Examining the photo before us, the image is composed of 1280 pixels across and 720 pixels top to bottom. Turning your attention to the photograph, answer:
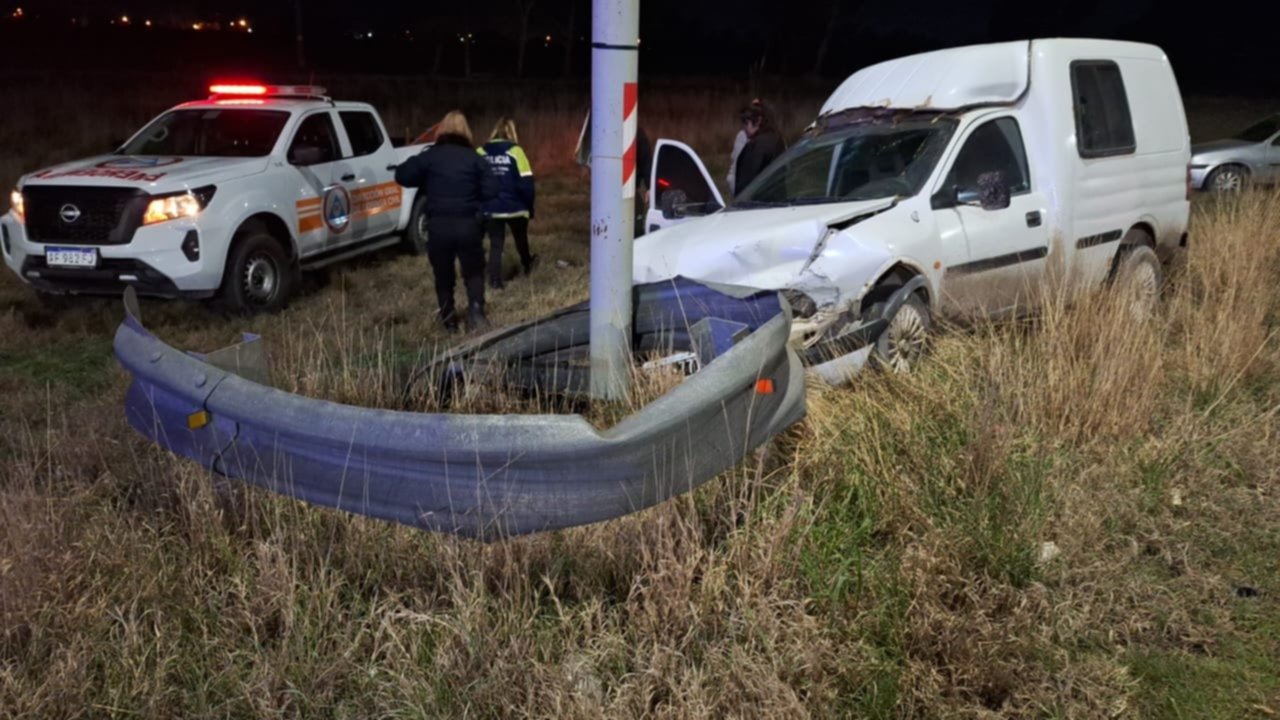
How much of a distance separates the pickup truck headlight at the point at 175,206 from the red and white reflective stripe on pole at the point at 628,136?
506 centimetres

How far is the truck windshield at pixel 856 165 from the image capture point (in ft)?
20.5

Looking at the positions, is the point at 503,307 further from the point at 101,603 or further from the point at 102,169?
the point at 101,603

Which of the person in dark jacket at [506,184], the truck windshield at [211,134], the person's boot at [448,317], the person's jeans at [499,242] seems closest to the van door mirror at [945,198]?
the person's boot at [448,317]

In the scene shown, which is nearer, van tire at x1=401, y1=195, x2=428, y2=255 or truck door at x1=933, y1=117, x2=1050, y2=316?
truck door at x1=933, y1=117, x2=1050, y2=316

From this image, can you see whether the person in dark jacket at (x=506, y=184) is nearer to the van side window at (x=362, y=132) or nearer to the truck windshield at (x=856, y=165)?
the van side window at (x=362, y=132)

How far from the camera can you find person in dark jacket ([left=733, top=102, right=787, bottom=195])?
9.58m

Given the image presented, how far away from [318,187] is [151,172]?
166cm

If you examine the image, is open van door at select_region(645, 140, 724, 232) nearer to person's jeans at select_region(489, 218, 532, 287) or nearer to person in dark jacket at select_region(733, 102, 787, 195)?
person in dark jacket at select_region(733, 102, 787, 195)

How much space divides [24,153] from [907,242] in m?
15.5

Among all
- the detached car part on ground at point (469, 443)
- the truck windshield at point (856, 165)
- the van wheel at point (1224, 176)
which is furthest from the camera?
the van wheel at point (1224, 176)

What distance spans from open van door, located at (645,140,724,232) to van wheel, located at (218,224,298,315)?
11.8 ft

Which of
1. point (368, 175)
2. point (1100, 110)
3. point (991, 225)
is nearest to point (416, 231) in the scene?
point (368, 175)

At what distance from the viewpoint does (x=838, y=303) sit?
17.3 ft

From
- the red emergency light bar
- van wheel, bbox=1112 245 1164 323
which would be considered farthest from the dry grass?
the red emergency light bar
